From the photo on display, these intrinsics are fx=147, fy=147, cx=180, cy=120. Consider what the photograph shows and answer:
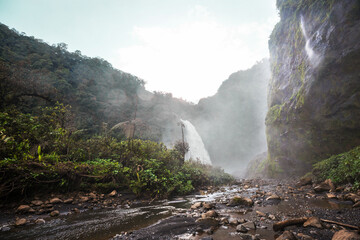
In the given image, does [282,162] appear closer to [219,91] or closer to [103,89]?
[103,89]

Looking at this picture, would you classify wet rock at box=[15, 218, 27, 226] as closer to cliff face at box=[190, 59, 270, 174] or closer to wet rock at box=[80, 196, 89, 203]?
wet rock at box=[80, 196, 89, 203]

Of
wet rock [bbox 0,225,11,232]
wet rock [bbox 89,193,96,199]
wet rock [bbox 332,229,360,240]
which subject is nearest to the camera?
wet rock [bbox 332,229,360,240]

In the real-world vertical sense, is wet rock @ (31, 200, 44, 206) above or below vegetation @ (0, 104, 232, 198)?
below

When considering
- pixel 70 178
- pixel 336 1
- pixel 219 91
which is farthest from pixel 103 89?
pixel 219 91

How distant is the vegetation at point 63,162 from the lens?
3.81 m

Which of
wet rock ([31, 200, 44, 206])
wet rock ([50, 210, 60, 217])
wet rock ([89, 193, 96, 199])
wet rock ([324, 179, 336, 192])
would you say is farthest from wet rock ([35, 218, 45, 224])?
wet rock ([324, 179, 336, 192])

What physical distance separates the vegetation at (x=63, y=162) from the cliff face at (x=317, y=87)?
9484mm

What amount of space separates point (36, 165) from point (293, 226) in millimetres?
6044

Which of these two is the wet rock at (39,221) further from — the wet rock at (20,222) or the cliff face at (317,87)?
the cliff face at (317,87)

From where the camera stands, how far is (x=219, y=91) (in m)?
43.3

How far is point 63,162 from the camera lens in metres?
4.64

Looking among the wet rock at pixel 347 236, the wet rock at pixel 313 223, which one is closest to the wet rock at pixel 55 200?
the wet rock at pixel 313 223

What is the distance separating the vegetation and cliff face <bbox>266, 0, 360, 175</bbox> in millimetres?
9484

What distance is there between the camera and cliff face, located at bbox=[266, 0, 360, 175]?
8352mm
